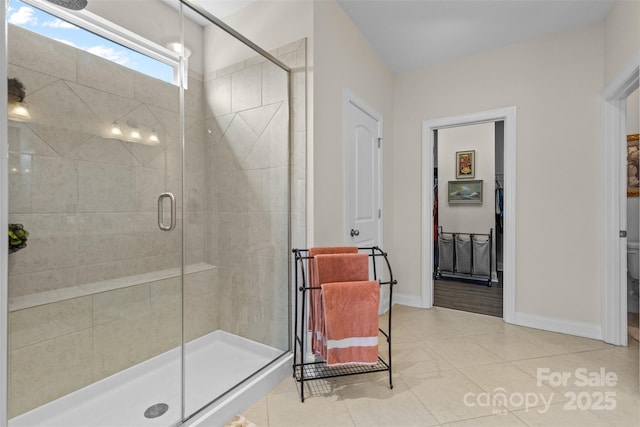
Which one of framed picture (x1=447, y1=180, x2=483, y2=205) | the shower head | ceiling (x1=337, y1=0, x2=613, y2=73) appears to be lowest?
framed picture (x1=447, y1=180, x2=483, y2=205)

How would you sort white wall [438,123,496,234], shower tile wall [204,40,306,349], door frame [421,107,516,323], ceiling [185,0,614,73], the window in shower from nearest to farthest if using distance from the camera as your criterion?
the window in shower
shower tile wall [204,40,306,349]
ceiling [185,0,614,73]
door frame [421,107,516,323]
white wall [438,123,496,234]

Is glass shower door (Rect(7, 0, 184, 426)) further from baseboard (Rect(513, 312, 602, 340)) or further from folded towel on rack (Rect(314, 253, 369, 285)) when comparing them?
baseboard (Rect(513, 312, 602, 340))

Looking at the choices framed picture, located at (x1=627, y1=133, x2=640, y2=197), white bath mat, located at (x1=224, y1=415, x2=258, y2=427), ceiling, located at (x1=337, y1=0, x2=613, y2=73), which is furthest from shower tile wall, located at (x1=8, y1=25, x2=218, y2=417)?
framed picture, located at (x1=627, y1=133, x2=640, y2=197)

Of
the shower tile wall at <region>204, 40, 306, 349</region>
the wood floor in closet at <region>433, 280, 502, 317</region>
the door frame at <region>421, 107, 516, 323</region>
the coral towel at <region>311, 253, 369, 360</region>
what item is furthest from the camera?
the wood floor in closet at <region>433, 280, 502, 317</region>

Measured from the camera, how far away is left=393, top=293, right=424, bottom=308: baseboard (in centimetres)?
338

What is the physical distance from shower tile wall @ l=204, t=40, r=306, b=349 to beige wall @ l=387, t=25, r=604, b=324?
197 centimetres

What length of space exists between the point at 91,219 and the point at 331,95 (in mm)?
1750

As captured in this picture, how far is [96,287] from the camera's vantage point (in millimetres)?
1845

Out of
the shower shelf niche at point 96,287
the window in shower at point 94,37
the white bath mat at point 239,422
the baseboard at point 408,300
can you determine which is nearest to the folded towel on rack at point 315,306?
the white bath mat at point 239,422

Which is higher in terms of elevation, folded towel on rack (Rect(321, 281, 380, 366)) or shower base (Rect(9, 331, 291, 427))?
folded towel on rack (Rect(321, 281, 380, 366))

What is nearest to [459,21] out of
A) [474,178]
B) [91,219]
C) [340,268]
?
[340,268]

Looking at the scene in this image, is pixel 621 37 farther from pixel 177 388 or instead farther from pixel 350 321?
pixel 177 388

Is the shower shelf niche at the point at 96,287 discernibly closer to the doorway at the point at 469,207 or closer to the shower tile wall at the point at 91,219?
the shower tile wall at the point at 91,219

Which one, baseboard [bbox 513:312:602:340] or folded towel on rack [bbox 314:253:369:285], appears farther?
baseboard [bbox 513:312:602:340]
